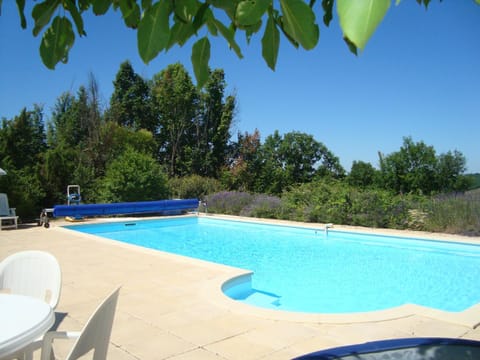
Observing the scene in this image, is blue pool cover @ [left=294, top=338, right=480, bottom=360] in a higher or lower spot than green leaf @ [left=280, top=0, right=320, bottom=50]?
lower

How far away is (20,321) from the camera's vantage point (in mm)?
2131

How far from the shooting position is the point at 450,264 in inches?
316

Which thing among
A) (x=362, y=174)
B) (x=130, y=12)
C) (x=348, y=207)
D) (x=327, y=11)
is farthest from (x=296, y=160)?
(x=130, y=12)

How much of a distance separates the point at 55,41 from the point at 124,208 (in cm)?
1302

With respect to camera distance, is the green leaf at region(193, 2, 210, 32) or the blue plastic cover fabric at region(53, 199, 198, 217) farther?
the blue plastic cover fabric at region(53, 199, 198, 217)

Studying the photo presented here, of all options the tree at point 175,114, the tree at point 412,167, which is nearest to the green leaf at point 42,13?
the tree at point 412,167

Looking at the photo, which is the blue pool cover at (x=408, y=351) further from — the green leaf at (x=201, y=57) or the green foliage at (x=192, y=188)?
the green foliage at (x=192, y=188)

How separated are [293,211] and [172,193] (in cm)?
630

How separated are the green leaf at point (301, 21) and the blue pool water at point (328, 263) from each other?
5.27 metres

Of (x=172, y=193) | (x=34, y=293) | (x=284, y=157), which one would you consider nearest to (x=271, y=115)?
(x=284, y=157)

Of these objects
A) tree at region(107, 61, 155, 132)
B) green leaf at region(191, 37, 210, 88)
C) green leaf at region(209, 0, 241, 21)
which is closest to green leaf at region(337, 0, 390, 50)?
green leaf at region(209, 0, 241, 21)

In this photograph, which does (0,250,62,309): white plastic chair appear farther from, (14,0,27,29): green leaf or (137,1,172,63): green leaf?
(137,1,172,63): green leaf

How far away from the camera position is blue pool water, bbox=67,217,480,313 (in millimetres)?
6051

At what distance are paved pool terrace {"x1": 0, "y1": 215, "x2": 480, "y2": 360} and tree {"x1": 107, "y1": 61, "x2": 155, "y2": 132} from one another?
19.0 meters
